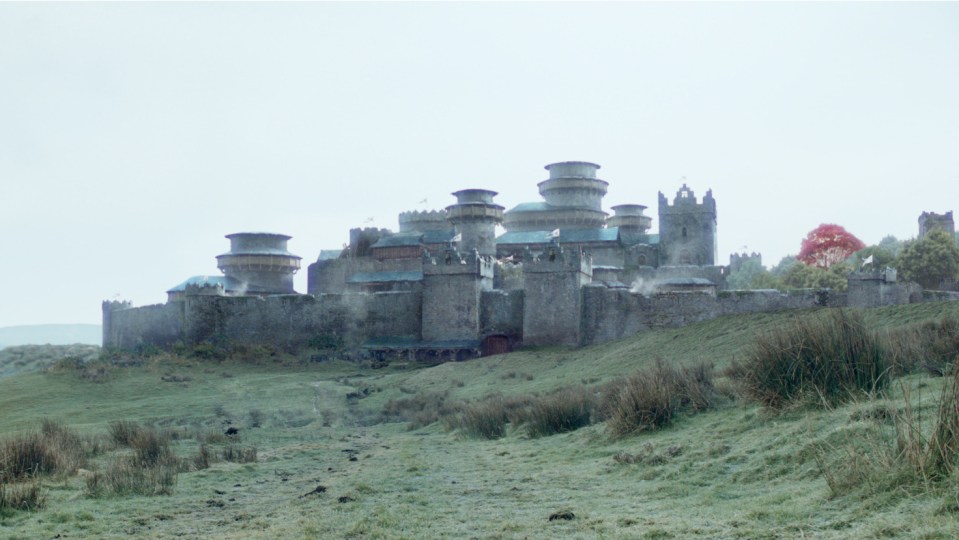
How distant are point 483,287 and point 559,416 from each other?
26.1 meters

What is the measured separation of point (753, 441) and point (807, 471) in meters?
2.06

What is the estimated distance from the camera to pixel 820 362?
1335 centimetres

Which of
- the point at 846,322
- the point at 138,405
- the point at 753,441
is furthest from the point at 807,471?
the point at 138,405

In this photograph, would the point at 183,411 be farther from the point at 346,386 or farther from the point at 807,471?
the point at 807,471

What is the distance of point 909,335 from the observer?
16.7 metres

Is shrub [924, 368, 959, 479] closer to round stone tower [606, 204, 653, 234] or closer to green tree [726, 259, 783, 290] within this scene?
green tree [726, 259, 783, 290]

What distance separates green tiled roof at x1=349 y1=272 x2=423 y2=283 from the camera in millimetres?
54466

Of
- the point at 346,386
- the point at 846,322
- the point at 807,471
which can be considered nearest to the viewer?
the point at 807,471

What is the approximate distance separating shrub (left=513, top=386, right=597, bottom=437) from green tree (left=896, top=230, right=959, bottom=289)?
1495 inches

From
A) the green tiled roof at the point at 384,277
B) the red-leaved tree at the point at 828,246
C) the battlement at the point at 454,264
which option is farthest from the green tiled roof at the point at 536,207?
the red-leaved tree at the point at 828,246

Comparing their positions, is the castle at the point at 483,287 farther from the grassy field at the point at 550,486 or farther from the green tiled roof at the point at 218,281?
the grassy field at the point at 550,486

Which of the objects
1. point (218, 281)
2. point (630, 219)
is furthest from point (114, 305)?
point (630, 219)

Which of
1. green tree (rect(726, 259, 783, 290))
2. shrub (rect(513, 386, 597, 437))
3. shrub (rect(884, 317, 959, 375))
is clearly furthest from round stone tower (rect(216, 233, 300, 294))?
shrub (rect(884, 317, 959, 375))

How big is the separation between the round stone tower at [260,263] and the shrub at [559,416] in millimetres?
42545
